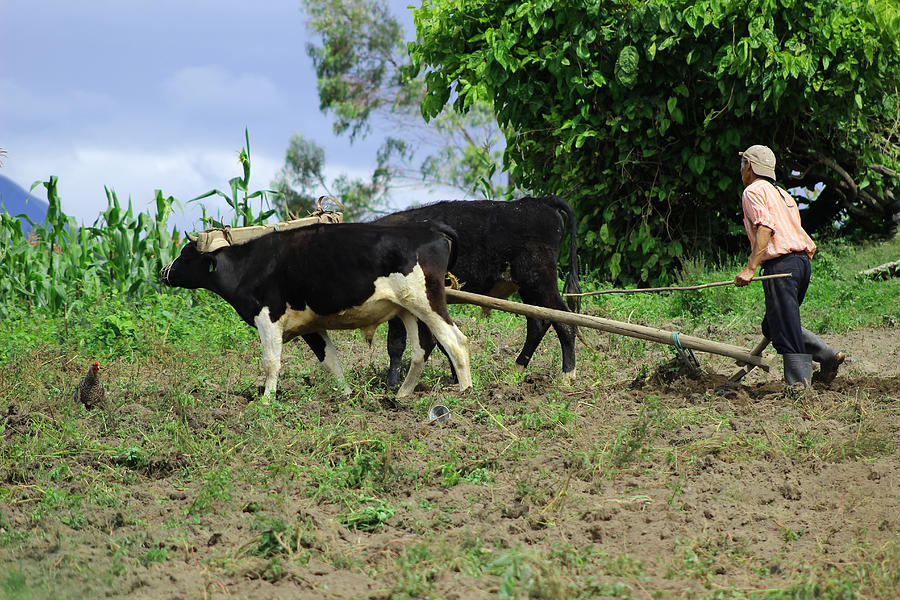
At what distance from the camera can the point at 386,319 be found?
22.0ft

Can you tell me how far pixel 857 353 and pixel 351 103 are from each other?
855 inches

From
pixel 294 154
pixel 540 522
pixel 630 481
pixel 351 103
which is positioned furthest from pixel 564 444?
pixel 294 154

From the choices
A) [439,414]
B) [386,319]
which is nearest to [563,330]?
[386,319]

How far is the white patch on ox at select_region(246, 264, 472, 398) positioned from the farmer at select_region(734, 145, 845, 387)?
2071mm

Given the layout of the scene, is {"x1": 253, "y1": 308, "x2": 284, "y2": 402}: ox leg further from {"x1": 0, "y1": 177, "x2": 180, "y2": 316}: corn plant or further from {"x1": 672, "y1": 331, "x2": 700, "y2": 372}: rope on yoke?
{"x1": 0, "y1": 177, "x2": 180, "y2": 316}: corn plant

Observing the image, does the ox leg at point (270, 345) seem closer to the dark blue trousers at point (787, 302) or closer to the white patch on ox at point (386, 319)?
the white patch on ox at point (386, 319)

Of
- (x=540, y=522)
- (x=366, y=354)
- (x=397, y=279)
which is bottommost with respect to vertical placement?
(x=540, y=522)

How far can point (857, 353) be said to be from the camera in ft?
27.3

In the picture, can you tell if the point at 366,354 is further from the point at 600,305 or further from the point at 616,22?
the point at 616,22

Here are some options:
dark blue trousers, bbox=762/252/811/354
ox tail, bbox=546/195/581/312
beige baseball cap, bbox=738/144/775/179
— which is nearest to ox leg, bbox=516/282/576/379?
ox tail, bbox=546/195/581/312

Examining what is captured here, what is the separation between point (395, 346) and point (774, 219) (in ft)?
10.3

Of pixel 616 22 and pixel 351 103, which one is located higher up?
pixel 351 103

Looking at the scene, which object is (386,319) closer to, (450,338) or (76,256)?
(450,338)

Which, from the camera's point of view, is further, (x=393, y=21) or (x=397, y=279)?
(x=393, y=21)
